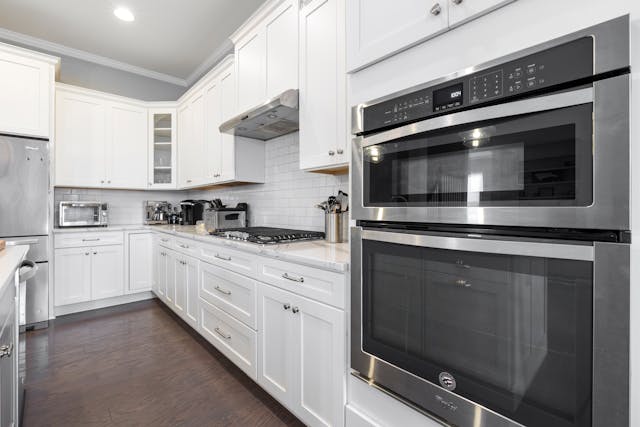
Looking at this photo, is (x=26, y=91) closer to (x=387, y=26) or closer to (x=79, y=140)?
(x=79, y=140)

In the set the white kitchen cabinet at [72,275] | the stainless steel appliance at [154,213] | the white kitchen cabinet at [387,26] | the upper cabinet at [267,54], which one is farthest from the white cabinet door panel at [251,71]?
the white kitchen cabinet at [72,275]

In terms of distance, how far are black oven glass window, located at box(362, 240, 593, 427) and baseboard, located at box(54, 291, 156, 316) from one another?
371 centimetres

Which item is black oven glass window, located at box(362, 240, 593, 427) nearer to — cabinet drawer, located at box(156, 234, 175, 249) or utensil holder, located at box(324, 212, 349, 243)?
utensil holder, located at box(324, 212, 349, 243)

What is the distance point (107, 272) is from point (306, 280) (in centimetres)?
318

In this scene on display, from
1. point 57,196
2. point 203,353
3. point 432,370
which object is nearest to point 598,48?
point 432,370

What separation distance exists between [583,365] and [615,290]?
18 centimetres

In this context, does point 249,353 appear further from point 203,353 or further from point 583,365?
Answer: point 583,365

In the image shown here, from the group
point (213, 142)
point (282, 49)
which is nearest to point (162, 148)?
point (213, 142)

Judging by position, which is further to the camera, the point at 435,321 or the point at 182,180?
the point at 182,180

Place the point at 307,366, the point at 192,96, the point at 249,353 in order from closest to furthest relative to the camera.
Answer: the point at 307,366 < the point at 249,353 < the point at 192,96

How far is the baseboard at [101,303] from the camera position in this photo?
3386 millimetres

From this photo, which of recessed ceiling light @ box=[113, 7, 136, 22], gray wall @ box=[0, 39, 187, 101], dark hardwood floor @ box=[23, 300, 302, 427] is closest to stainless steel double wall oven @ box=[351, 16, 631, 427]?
dark hardwood floor @ box=[23, 300, 302, 427]

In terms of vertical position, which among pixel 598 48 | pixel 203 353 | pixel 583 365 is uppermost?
pixel 598 48

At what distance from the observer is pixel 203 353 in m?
2.46
